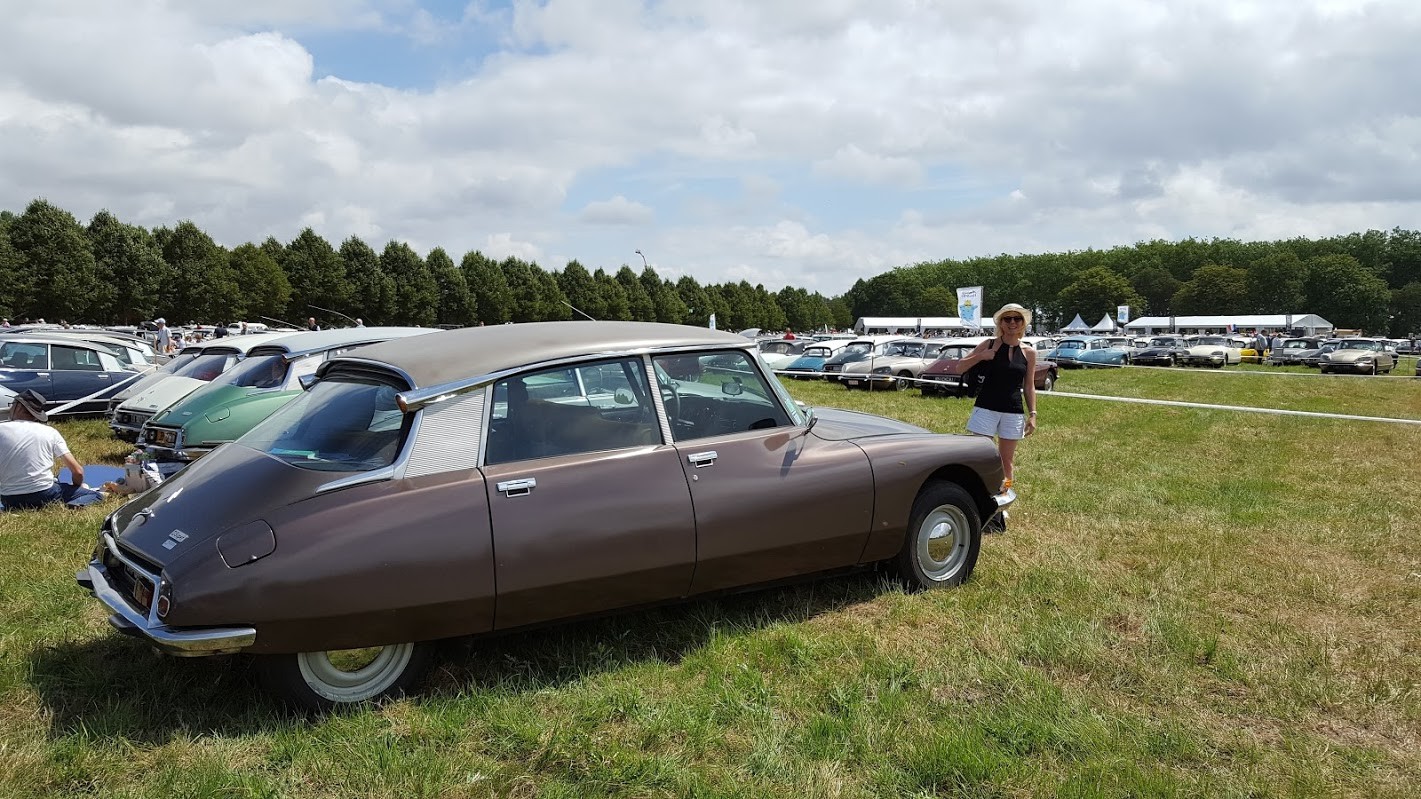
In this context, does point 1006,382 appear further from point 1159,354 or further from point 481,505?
point 1159,354

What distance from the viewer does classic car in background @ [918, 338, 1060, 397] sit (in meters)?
21.3

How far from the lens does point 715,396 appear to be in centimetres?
457

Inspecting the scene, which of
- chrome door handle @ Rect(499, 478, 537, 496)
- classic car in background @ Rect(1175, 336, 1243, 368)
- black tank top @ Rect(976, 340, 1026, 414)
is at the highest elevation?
black tank top @ Rect(976, 340, 1026, 414)

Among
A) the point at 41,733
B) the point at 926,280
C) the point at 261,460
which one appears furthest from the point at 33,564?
the point at 926,280

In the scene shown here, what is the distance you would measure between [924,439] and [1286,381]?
90.1ft

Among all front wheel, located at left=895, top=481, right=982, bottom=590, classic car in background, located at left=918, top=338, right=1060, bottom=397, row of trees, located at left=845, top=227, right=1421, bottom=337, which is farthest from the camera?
row of trees, located at left=845, top=227, right=1421, bottom=337

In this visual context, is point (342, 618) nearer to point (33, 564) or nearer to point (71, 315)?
point (33, 564)

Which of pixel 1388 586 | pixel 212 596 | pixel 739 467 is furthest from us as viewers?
pixel 1388 586

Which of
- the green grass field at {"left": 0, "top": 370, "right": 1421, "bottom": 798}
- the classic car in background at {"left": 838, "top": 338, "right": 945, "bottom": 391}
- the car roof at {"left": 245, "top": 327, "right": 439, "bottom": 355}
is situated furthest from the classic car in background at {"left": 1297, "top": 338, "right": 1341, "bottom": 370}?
the car roof at {"left": 245, "top": 327, "right": 439, "bottom": 355}

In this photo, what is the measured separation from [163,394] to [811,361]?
19.4m

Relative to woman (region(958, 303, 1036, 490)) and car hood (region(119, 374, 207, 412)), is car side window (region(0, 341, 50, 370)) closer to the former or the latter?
car hood (region(119, 374, 207, 412))

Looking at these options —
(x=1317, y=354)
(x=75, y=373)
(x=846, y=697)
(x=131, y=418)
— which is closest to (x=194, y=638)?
(x=846, y=697)

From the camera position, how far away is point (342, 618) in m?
3.32

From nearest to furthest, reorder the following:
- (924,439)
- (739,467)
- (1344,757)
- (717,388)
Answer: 1. (1344,757)
2. (739,467)
3. (717,388)
4. (924,439)
